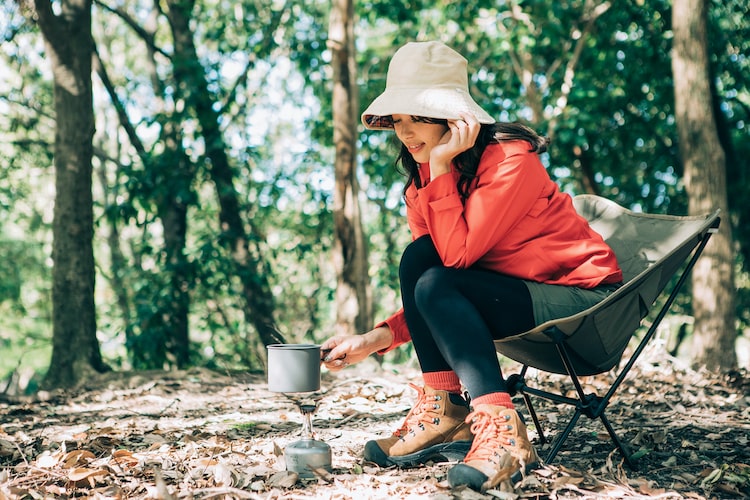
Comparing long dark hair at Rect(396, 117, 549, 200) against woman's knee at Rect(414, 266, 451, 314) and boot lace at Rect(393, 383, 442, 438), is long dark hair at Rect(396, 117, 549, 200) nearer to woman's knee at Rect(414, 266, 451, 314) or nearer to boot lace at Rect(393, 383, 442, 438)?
woman's knee at Rect(414, 266, 451, 314)

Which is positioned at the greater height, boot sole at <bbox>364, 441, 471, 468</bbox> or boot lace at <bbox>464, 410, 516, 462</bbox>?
boot lace at <bbox>464, 410, 516, 462</bbox>

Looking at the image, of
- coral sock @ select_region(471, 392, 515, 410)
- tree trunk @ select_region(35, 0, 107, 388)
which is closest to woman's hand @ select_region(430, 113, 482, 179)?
coral sock @ select_region(471, 392, 515, 410)

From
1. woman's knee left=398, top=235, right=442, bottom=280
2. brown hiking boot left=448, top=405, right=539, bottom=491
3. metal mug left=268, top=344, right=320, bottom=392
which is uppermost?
woman's knee left=398, top=235, right=442, bottom=280

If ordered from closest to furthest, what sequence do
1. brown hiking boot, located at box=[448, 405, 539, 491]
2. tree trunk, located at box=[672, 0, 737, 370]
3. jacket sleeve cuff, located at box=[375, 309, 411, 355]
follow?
brown hiking boot, located at box=[448, 405, 539, 491] < jacket sleeve cuff, located at box=[375, 309, 411, 355] < tree trunk, located at box=[672, 0, 737, 370]

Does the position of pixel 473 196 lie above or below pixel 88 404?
above

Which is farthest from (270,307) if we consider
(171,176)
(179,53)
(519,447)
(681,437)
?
(519,447)

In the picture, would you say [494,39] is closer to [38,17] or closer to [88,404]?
[38,17]

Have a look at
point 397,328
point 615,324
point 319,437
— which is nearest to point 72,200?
point 319,437

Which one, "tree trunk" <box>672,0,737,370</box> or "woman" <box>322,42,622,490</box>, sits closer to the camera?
"woman" <box>322,42,622,490</box>

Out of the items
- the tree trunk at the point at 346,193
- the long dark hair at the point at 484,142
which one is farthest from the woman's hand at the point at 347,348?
the tree trunk at the point at 346,193

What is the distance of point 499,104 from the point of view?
6809 mm

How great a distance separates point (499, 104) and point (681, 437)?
15.7 feet

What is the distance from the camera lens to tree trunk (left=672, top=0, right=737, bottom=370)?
4332 mm

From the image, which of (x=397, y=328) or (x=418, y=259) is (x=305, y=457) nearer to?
(x=397, y=328)
